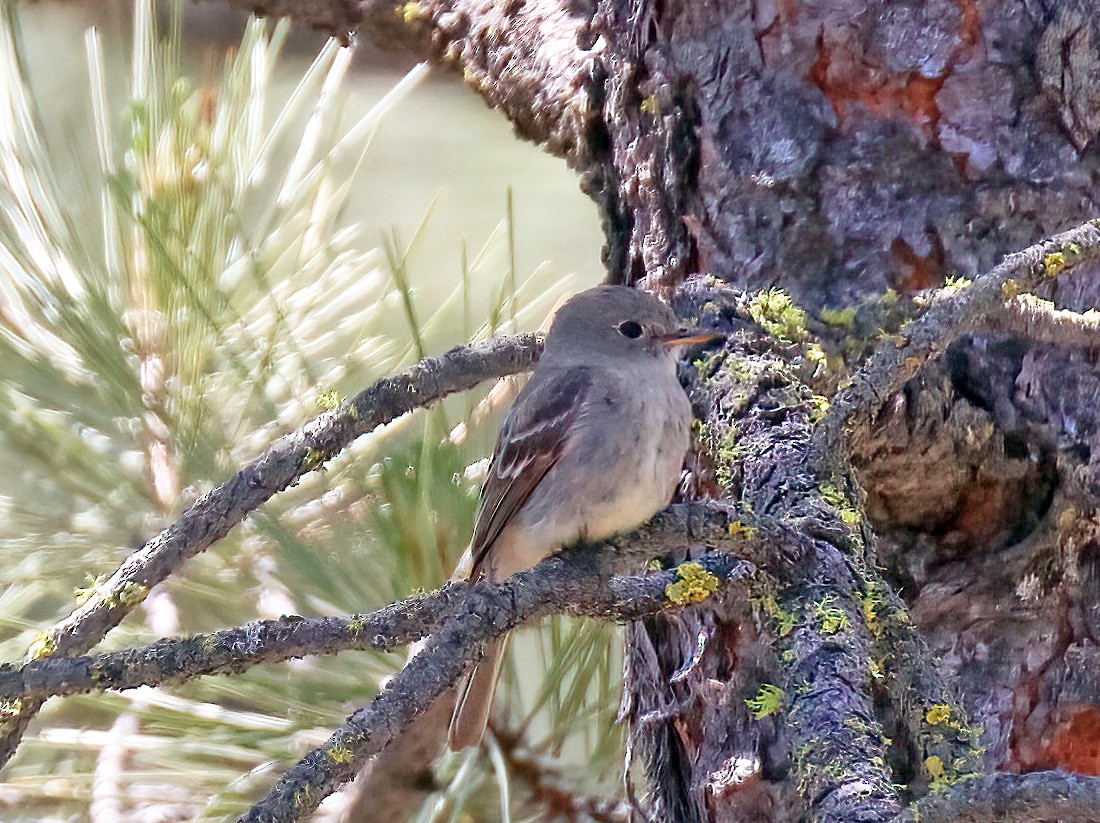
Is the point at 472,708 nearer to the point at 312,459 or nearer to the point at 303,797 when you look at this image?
the point at 312,459

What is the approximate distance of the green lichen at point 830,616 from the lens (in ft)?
5.05

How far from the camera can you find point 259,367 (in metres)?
2.95

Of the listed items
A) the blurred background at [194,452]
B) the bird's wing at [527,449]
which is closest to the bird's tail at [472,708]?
the blurred background at [194,452]

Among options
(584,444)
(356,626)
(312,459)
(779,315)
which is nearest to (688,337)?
(779,315)

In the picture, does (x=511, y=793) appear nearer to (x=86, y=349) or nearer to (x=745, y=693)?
(x=745, y=693)

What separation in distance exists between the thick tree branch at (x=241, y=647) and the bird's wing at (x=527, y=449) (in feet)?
3.17

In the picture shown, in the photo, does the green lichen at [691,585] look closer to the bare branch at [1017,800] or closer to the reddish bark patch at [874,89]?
the bare branch at [1017,800]

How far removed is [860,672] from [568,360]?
4.72ft

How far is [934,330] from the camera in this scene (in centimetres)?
185

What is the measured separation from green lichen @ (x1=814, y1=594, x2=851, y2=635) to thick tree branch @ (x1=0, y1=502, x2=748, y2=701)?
4.8 inches

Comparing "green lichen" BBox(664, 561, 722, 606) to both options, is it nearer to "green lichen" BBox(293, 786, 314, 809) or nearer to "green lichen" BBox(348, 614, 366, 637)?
"green lichen" BBox(348, 614, 366, 637)

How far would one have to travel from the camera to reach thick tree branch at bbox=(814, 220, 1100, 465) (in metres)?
1.84

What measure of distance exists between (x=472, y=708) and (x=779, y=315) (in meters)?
1.05

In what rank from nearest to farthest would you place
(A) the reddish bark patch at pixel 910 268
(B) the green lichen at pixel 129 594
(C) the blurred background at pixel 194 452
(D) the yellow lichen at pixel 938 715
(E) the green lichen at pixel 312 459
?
(D) the yellow lichen at pixel 938 715 → (B) the green lichen at pixel 129 594 → (E) the green lichen at pixel 312 459 → (A) the reddish bark patch at pixel 910 268 → (C) the blurred background at pixel 194 452
